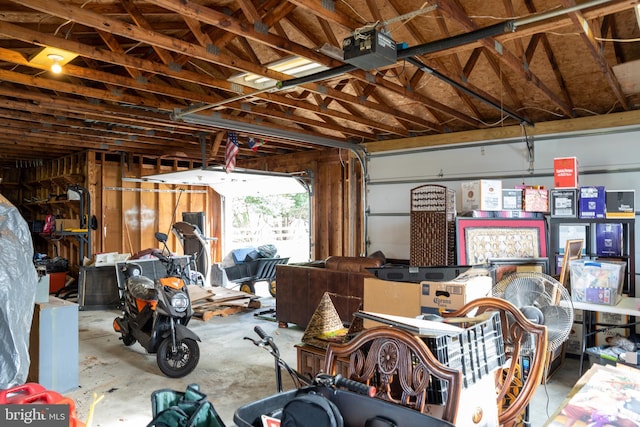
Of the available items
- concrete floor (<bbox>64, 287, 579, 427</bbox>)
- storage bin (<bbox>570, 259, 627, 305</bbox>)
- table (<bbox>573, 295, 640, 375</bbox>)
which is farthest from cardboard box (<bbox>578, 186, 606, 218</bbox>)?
concrete floor (<bbox>64, 287, 579, 427</bbox>)

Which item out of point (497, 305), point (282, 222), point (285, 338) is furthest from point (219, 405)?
point (282, 222)

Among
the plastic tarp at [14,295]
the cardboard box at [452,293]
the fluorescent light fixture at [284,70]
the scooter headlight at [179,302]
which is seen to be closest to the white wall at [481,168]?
the cardboard box at [452,293]

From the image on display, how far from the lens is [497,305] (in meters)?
2.05

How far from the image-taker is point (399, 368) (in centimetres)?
147

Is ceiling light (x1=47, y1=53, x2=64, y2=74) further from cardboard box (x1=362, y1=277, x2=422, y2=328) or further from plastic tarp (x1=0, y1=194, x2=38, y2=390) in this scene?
cardboard box (x1=362, y1=277, x2=422, y2=328)

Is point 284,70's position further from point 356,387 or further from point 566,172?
point 356,387

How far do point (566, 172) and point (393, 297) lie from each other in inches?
102

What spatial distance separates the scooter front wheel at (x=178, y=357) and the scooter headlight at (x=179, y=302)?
0.95 feet

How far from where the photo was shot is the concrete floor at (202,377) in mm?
3496

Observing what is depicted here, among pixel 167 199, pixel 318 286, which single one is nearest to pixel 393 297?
pixel 318 286

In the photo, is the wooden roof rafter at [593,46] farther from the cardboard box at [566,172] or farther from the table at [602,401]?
the table at [602,401]

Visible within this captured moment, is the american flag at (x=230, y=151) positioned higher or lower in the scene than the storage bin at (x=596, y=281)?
higher

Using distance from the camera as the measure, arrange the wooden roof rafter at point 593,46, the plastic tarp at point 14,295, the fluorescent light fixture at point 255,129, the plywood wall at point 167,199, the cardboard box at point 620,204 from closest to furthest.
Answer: the plastic tarp at point 14,295 → the wooden roof rafter at point 593,46 → the cardboard box at point 620,204 → the fluorescent light fixture at point 255,129 → the plywood wall at point 167,199

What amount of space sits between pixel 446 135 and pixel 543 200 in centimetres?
202
